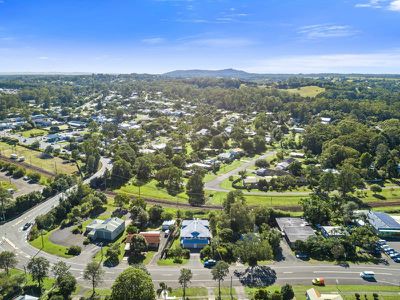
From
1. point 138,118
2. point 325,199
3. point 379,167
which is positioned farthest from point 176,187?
point 138,118

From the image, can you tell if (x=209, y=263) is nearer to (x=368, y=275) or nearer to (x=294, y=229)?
(x=294, y=229)

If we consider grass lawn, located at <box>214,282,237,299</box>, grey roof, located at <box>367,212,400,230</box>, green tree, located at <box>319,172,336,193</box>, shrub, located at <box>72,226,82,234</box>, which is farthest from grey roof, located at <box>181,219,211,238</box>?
grey roof, located at <box>367,212,400,230</box>

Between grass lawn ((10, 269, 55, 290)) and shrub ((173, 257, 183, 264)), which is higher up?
grass lawn ((10, 269, 55, 290))

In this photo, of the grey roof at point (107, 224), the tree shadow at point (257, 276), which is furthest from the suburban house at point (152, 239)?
the tree shadow at point (257, 276)

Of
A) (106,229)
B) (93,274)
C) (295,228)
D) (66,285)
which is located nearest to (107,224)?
(106,229)

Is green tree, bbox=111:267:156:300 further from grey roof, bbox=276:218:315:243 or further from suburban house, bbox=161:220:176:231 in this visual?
grey roof, bbox=276:218:315:243

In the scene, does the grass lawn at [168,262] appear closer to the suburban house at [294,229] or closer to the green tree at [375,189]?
the suburban house at [294,229]
